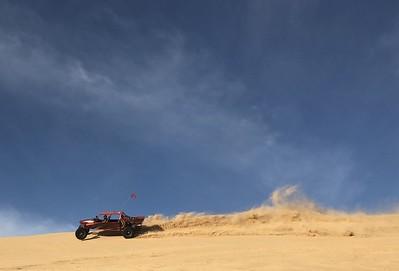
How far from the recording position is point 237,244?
22234 mm

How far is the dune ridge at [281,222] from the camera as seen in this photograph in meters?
24.2

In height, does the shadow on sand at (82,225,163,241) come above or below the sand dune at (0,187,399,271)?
above

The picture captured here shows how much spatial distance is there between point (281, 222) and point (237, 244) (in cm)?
389

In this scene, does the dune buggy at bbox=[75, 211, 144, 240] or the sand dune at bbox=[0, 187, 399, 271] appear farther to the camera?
the dune buggy at bbox=[75, 211, 144, 240]

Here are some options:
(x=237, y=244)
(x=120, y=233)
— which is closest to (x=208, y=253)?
(x=237, y=244)

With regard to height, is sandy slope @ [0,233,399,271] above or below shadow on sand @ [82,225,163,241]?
below

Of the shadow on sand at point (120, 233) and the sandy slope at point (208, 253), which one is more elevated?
the shadow on sand at point (120, 233)

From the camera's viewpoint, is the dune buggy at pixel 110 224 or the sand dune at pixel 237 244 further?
the dune buggy at pixel 110 224

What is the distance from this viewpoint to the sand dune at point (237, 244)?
60.2ft

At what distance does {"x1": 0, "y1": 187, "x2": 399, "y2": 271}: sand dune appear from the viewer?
18.3 metres

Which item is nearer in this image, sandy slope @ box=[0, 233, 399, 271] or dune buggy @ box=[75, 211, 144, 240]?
sandy slope @ box=[0, 233, 399, 271]

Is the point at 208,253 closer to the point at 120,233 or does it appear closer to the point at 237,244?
the point at 237,244

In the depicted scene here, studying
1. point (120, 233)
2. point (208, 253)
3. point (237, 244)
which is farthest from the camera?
point (120, 233)

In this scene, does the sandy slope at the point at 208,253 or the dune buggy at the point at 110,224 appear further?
the dune buggy at the point at 110,224
